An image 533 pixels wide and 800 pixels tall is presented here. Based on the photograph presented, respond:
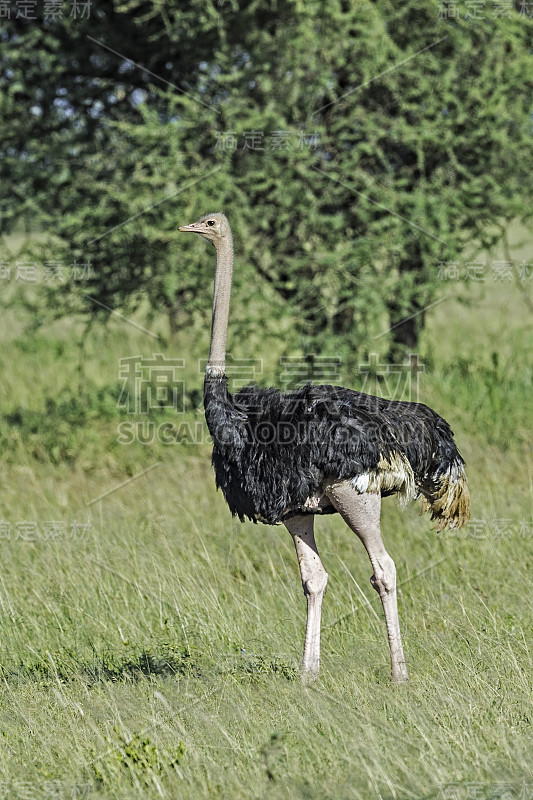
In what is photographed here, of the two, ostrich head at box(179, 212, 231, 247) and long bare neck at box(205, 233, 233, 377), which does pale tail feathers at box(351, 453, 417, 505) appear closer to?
long bare neck at box(205, 233, 233, 377)

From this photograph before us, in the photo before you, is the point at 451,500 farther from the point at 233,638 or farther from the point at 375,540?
the point at 233,638

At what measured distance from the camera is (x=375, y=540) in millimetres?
4137

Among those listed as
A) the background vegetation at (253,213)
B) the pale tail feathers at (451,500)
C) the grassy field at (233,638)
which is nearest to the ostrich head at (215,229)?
the pale tail feathers at (451,500)

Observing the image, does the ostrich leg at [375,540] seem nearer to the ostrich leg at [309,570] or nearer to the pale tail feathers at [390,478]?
the pale tail feathers at [390,478]

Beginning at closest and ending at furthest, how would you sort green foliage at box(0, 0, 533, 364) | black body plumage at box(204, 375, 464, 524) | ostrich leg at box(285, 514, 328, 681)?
black body plumage at box(204, 375, 464, 524) < ostrich leg at box(285, 514, 328, 681) < green foliage at box(0, 0, 533, 364)

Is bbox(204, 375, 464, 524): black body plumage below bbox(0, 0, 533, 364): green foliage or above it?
below

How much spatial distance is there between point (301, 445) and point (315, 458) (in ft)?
0.24

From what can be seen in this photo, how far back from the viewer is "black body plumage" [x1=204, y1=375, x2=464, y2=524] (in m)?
3.96

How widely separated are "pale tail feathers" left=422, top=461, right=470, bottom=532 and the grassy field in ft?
1.60

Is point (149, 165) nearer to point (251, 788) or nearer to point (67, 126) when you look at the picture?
point (67, 126)

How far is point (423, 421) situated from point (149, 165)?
502 cm

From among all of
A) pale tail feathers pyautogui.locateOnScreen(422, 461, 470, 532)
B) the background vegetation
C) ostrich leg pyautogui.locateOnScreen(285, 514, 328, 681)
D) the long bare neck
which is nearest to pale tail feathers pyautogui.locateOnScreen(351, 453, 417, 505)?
pale tail feathers pyautogui.locateOnScreen(422, 461, 470, 532)

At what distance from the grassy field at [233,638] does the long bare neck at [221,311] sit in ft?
3.92

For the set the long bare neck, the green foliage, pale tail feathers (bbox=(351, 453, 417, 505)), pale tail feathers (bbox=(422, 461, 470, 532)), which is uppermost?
the green foliage
